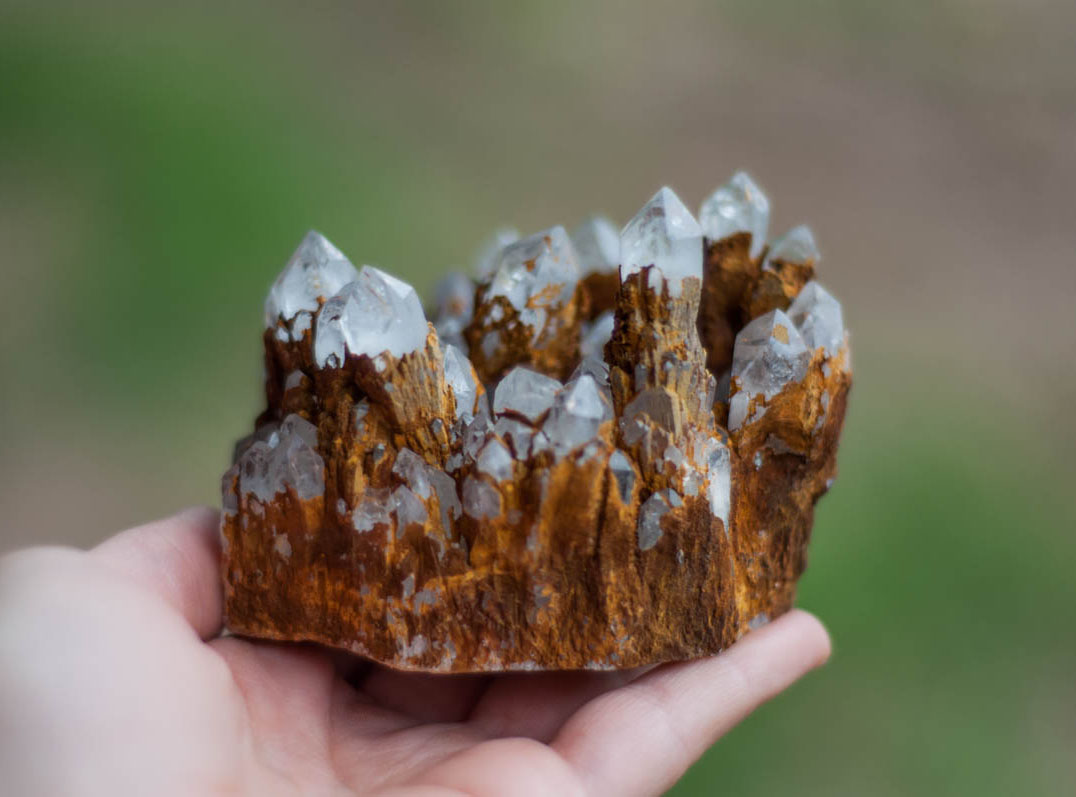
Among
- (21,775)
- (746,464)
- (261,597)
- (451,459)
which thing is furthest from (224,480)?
(746,464)

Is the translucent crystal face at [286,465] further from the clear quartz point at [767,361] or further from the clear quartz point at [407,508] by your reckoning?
the clear quartz point at [767,361]

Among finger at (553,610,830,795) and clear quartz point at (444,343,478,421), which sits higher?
clear quartz point at (444,343,478,421)

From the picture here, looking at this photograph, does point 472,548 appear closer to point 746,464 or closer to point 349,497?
point 349,497

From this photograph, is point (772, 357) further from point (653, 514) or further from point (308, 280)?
point (308, 280)

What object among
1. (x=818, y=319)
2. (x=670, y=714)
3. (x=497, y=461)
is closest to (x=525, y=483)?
(x=497, y=461)

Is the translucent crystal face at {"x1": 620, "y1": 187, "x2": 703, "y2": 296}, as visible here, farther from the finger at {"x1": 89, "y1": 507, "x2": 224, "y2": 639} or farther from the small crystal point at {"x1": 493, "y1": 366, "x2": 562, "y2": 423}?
the finger at {"x1": 89, "y1": 507, "x2": 224, "y2": 639}

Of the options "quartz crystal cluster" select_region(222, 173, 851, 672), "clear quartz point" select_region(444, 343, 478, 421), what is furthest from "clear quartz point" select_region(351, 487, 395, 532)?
"clear quartz point" select_region(444, 343, 478, 421)
